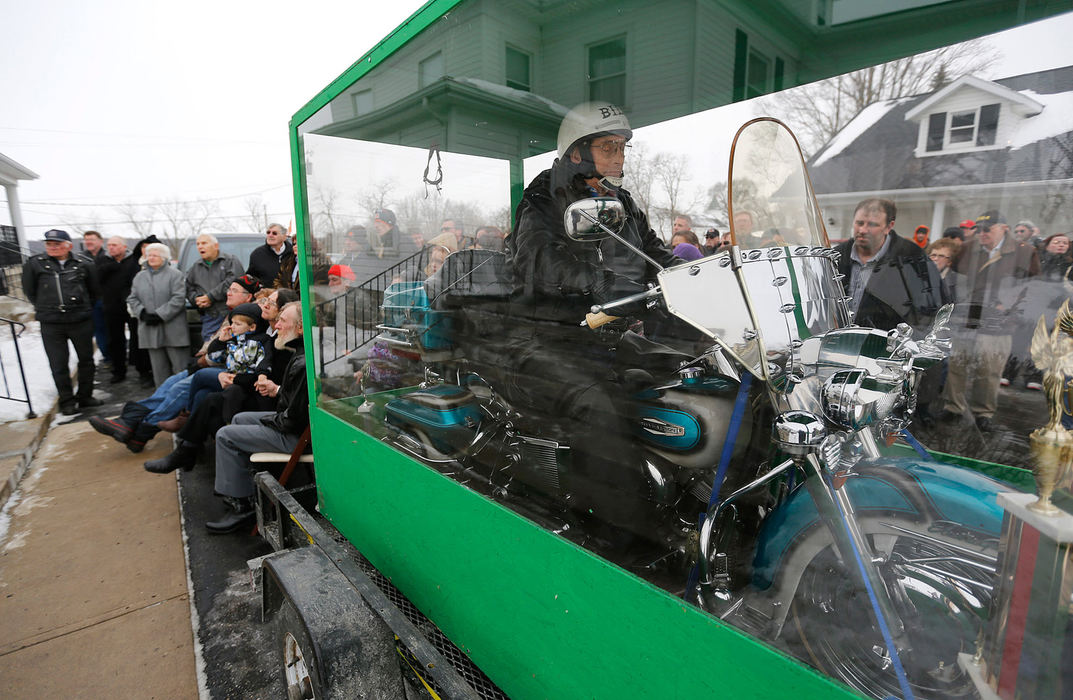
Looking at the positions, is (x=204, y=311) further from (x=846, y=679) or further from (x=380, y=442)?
(x=846, y=679)

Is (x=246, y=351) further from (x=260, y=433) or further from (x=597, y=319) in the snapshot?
(x=597, y=319)

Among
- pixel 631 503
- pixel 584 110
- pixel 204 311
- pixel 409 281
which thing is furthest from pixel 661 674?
pixel 204 311

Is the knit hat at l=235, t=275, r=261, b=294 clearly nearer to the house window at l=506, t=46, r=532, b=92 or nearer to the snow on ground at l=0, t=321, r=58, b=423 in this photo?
the snow on ground at l=0, t=321, r=58, b=423

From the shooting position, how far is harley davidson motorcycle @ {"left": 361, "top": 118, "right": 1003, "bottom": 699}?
3.28 feet

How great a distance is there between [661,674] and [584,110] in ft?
4.31

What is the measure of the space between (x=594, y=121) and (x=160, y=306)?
6398mm

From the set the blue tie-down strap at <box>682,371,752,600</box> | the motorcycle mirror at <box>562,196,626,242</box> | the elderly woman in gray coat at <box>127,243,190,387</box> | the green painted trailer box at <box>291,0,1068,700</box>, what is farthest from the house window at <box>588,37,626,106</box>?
the elderly woman in gray coat at <box>127,243,190,387</box>

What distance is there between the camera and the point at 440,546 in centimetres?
181

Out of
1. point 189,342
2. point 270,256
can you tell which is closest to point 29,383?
point 189,342

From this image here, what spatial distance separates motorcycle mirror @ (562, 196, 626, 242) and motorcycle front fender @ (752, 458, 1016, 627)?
0.74 m

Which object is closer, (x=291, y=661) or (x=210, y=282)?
(x=291, y=661)

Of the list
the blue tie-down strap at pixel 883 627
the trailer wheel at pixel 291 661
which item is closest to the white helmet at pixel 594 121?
the blue tie-down strap at pixel 883 627

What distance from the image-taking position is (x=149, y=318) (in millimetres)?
6305

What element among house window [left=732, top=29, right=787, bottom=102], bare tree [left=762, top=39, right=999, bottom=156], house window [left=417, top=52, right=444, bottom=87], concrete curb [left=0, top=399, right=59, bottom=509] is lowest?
concrete curb [left=0, top=399, right=59, bottom=509]
